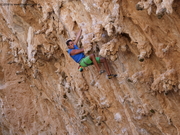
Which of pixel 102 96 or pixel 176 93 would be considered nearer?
pixel 176 93

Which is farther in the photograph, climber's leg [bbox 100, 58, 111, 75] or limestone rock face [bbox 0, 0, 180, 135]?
climber's leg [bbox 100, 58, 111, 75]

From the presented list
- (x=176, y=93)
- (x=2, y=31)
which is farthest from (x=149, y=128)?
(x=2, y=31)

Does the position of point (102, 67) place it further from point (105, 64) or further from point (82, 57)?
point (82, 57)

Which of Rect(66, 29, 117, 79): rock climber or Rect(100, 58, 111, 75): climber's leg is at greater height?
Rect(66, 29, 117, 79): rock climber

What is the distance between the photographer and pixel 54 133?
8891 mm

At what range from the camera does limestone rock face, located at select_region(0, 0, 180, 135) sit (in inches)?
144

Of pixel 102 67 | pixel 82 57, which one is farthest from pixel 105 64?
pixel 82 57

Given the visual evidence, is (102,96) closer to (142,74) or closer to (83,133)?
(142,74)

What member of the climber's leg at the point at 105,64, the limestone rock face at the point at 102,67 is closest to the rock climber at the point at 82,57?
the climber's leg at the point at 105,64

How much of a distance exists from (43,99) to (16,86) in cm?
156

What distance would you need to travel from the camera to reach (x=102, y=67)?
16.2ft

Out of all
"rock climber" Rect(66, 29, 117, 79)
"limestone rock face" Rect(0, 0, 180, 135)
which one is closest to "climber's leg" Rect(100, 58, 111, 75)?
"rock climber" Rect(66, 29, 117, 79)

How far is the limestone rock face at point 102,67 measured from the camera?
367 cm

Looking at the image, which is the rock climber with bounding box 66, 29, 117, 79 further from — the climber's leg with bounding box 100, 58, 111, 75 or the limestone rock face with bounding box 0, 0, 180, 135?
the limestone rock face with bounding box 0, 0, 180, 135
